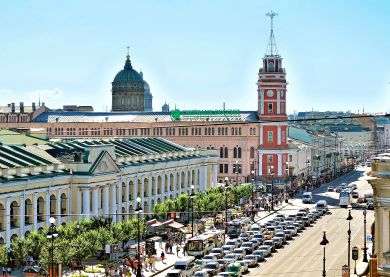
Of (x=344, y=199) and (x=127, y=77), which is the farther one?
(x=127, y=77)

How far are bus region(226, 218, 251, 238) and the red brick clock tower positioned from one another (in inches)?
1905

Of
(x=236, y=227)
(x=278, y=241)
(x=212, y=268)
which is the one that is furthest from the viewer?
(x=236, y=227)

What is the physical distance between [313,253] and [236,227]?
11.6 meters

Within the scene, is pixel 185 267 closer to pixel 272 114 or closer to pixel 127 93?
pixel 272 114

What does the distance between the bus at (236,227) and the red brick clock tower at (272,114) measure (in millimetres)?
48396

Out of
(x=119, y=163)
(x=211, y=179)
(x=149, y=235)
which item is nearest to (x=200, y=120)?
(x=211, y=179)

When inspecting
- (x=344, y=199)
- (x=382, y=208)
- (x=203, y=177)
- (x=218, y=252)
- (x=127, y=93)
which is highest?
(x=127, y=93)

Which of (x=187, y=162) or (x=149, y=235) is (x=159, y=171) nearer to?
(x=187, y=162)

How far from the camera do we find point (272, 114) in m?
129

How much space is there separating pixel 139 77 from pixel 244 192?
74.0m

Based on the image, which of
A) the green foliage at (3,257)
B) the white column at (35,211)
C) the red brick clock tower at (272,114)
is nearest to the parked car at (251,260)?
the green foliage at (3,257)

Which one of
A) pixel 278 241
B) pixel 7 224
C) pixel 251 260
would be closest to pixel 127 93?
pixel 278 241

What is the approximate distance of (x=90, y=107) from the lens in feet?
582

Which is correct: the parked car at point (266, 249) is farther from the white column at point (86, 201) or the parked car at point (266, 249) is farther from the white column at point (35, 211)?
the white column at point (35, 211)
